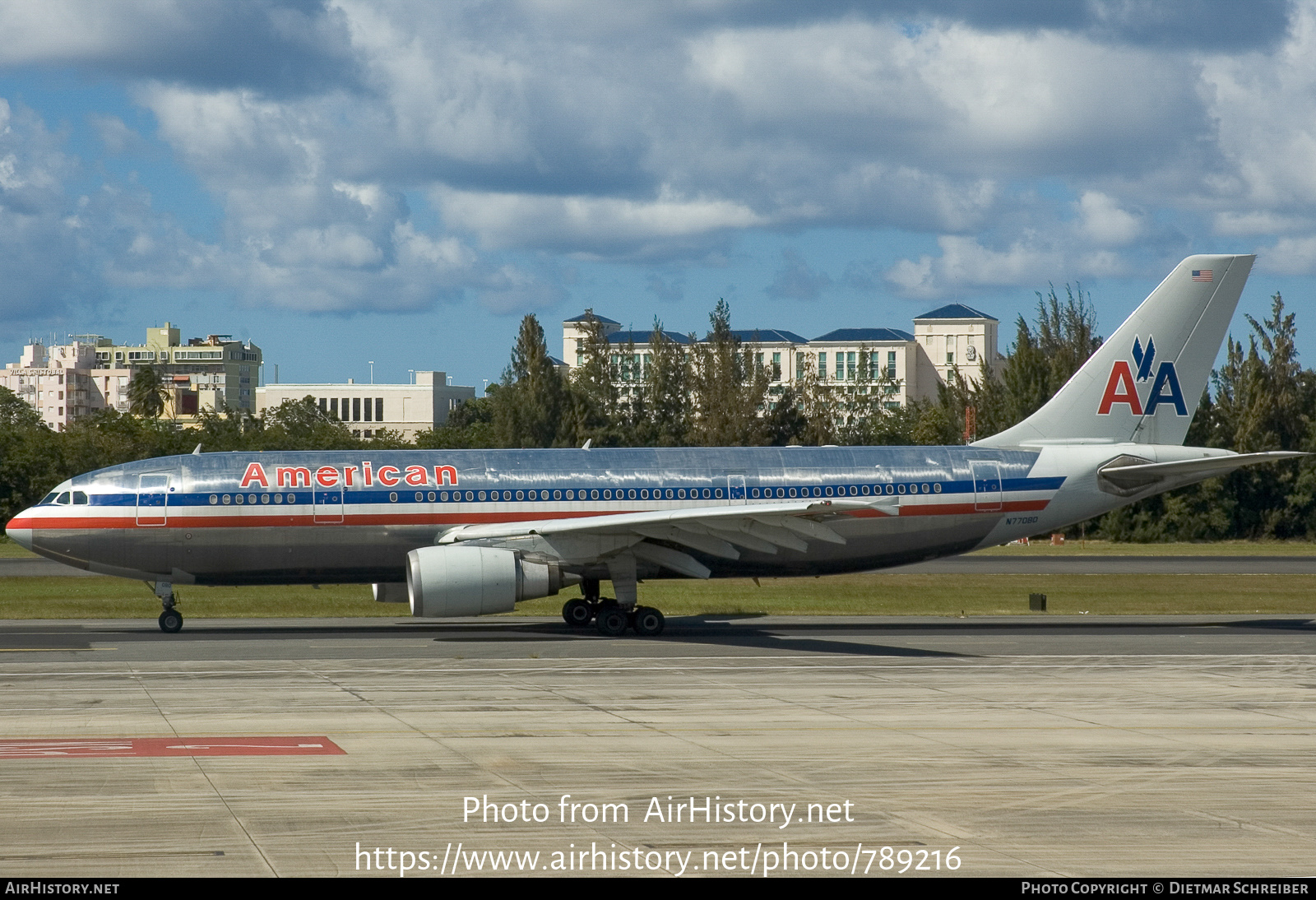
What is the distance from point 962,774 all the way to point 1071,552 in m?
61.5

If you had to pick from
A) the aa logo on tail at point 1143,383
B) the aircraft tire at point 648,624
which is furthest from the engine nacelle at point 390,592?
the aa logo on tail at point 1143,383

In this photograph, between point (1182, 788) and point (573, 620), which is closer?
point (1182, 788)

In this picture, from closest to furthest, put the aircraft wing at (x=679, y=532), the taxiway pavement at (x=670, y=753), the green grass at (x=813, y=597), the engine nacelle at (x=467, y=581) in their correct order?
the taxiway pavement at (x=670, y=753), the engine nacelle at (x=467, y=581), the aircraft wing at (x=679, y=532), the green grass at (x=813, y=597)

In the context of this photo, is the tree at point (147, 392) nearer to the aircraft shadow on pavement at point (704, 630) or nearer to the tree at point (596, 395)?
the tree at point (596, 395)

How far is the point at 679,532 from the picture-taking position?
30.5 metres

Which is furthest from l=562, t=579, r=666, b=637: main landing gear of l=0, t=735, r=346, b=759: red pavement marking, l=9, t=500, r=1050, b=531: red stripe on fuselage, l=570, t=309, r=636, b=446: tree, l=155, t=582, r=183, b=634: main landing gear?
l=570, t=309, r=636, b=446: tree

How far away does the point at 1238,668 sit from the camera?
25.2m

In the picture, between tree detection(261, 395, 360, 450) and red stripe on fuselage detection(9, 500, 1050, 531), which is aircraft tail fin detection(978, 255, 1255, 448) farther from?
tree detection(261, 395, 360, 450)

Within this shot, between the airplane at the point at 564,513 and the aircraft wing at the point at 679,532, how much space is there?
5 cm

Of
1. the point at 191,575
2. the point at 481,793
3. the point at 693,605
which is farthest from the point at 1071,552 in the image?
the point at 481,793

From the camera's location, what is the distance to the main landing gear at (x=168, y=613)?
3145 cm

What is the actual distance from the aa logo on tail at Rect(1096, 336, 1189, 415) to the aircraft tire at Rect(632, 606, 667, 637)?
40.7 feet

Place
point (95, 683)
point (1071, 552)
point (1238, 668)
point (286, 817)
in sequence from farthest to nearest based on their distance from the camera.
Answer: point (1071, 552) < point (1238, 668) < point (95, 683) < point (286, 817)

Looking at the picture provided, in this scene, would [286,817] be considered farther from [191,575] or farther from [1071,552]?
[1071,552]
